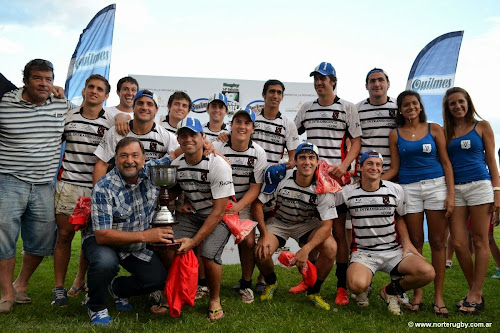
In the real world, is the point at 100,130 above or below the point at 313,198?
above

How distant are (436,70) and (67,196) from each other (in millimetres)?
8352

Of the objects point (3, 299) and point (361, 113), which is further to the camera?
point (361, 113)

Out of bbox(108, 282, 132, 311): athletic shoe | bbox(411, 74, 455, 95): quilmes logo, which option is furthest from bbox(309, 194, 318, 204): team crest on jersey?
bbox(411, 74, 455, 95): quilmes logo

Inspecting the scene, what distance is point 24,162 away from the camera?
4293mm

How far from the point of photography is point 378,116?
5098mm

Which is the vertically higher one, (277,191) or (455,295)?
(277,191)

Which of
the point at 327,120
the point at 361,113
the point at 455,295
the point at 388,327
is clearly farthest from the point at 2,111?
the point at 455,295

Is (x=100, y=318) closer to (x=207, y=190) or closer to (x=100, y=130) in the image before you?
(x=207, y=190)

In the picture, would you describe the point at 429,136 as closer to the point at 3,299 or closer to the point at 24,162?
the point at 24,162

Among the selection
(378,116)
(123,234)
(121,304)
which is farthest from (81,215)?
(378,116)

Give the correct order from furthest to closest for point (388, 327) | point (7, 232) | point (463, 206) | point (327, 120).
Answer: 1. point (327, 120)
2. point (463, 206)
3. point (7, 232)
4. point (388, 327)

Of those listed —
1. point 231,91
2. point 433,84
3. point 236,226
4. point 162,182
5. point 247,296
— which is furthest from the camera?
point 433,84

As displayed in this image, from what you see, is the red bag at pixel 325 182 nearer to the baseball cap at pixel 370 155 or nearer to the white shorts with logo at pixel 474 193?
the baseball cap at pixel 370 155

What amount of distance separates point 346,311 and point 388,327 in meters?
0.58
